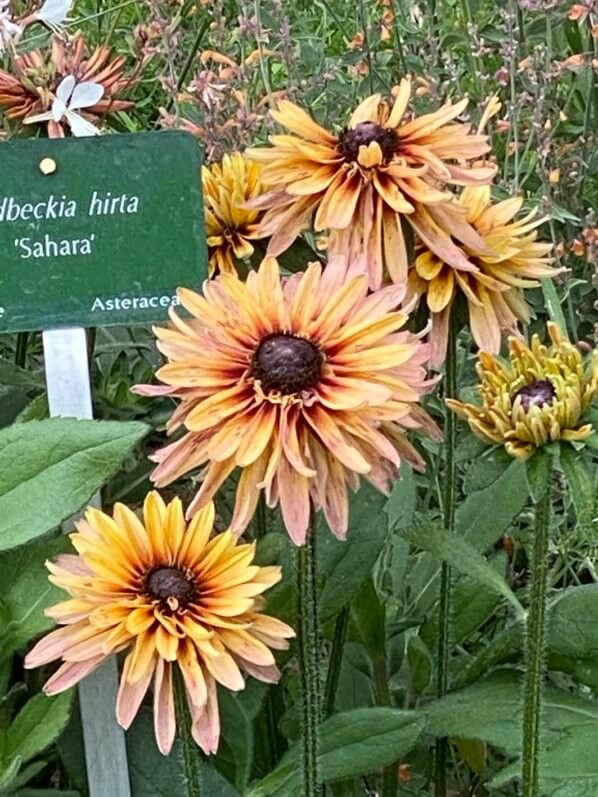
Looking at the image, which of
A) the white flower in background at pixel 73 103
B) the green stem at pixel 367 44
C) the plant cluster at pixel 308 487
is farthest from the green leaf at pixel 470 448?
the green stem at pixel 367 44

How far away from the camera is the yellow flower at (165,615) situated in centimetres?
65

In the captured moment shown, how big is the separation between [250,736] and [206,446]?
298 mm

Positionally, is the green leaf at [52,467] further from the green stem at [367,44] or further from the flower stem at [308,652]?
the green stem at [367,44]

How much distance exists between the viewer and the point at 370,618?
938 millimetres

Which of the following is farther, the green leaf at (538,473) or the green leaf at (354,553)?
the green leaf at (354,553)

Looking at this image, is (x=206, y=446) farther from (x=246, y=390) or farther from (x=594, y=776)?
(x=594, y=776)

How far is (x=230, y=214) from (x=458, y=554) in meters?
0.26

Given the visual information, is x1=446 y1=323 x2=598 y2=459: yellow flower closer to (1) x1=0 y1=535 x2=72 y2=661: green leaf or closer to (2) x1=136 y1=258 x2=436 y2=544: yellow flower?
(2) x1=136 y1=258 x2=436 y2=544: yellow flower

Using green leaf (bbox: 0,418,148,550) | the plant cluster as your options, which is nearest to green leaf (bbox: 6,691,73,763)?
the plant cluster

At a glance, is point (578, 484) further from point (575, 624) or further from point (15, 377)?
point (15, 377)

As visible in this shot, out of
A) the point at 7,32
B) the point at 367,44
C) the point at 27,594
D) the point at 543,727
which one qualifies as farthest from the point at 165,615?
the point at 367,44

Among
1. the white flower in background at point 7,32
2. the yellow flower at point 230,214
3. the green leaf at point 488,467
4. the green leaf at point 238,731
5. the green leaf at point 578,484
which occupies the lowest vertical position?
the green leaf at point 238,731

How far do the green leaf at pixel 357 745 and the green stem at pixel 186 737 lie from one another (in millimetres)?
79

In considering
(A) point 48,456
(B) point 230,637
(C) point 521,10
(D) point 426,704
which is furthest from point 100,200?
(C) point 521,10
